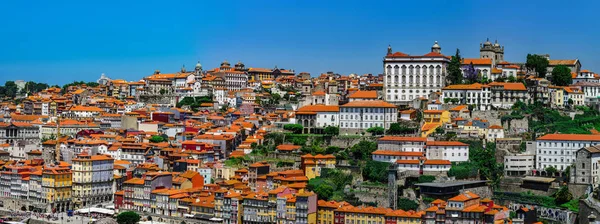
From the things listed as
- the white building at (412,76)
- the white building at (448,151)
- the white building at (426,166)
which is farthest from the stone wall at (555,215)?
the white building at (412,76)

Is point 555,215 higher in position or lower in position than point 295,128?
lower

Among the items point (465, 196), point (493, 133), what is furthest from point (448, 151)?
point (465, 196)

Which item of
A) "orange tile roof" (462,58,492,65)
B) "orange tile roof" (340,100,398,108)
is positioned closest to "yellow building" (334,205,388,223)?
"orange tile roof" (340,100,398,108)

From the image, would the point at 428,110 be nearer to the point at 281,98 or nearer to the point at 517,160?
the point at 517,160

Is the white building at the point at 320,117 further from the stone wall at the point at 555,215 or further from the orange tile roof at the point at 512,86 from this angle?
the stone wall at the point at 555,215

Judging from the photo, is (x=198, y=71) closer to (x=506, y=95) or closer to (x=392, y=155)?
(x=506, y=95)

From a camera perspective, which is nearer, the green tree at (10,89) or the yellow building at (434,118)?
the yellow building at (434,118)

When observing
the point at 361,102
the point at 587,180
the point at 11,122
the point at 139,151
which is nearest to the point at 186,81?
the point at 11,122
